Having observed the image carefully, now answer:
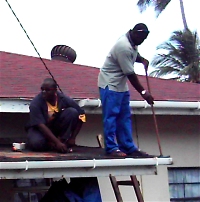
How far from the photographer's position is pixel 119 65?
17.5 ft

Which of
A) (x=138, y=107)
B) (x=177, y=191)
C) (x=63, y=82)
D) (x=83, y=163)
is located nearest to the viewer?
(x=83, y=163)

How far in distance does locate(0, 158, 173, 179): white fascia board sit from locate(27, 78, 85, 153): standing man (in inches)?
21.5

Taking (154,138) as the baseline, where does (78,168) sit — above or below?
below

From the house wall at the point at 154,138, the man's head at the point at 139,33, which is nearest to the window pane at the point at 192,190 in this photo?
the house wall at the point at 154,138

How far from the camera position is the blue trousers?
521cm

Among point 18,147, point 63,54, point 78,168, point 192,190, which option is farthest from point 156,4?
point 78,168

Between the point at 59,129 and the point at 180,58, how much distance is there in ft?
60.7

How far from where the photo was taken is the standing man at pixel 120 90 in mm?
5207

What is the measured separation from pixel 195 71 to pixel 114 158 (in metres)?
17.3

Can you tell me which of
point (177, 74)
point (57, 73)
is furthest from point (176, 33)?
point (57, 73)

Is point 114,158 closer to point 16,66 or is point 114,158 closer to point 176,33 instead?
point 16,66

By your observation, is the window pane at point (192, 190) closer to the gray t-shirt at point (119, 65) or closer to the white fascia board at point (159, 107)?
the white fascia board at point (159, 107)

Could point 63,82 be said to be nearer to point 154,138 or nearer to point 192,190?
point 154,138

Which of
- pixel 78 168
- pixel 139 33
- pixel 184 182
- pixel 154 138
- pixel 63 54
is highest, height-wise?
pixel 63 54
